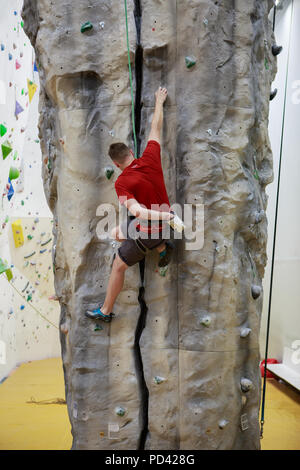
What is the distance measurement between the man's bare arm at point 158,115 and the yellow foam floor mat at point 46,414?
1976 millimetres

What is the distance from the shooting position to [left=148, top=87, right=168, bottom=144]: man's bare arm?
7.16ft

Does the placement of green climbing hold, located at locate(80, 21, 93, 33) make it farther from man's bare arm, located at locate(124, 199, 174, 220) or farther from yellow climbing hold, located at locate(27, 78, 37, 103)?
yellow climbing hold, located at locate(27, 78, 37, 103)

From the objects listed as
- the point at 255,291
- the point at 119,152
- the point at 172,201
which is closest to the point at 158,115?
the point at 119,152

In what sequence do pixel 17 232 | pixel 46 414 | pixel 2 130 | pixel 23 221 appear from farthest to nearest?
pixel 23 221 → pixel 17 232 → pixel 46 414 → pixel 2 130

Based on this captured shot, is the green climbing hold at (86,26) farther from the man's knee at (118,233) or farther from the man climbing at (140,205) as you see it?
the man's knee at (118,233)

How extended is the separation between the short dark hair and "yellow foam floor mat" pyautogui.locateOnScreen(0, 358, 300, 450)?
1916mm

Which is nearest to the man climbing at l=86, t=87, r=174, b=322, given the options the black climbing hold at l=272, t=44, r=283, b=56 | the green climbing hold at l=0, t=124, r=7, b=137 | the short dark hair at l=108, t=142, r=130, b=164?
the short dark hair at l=108, t=142, r=130, b=164

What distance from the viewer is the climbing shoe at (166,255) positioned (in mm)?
2248

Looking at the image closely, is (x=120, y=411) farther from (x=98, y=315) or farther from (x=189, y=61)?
(x=189, y=61)

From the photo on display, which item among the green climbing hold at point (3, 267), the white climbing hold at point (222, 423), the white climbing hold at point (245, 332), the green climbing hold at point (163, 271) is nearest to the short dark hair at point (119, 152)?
the green climbing hold at point (163, 271)

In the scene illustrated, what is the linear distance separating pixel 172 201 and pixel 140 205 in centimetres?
29

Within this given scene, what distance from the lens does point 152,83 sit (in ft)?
7.53

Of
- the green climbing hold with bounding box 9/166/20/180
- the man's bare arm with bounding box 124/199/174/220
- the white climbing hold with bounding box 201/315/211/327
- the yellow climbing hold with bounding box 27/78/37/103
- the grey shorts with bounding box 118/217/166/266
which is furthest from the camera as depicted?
the yellow climbing hold with bounding box 27/78/37/103

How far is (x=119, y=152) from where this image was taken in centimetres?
209
